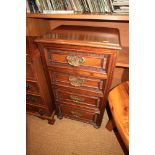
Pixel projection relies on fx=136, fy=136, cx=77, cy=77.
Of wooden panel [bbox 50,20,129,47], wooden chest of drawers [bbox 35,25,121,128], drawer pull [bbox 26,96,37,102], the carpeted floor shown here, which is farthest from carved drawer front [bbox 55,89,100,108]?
wooden panel [bbox 50,20,129,47]

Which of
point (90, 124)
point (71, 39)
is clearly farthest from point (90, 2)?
point (90, 124)

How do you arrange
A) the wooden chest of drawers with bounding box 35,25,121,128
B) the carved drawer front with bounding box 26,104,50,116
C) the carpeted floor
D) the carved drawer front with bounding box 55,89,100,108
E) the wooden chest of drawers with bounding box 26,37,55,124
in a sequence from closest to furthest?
the wooden chest of drawers with bounding box 35,25,121,128, the wooden chest of drawers with bounding box 26,37,55,124, the carved drawer front with bounding box 55,89,100,108, the carpeted floor, the carved drawer front with bounding box 26,104,50,116

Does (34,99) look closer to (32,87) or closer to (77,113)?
(32,87)

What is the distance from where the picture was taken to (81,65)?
855 mm

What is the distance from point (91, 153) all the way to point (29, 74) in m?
0.81

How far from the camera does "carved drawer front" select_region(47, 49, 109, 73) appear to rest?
80 cm

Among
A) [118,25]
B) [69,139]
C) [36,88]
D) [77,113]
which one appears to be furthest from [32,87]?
[118,25]

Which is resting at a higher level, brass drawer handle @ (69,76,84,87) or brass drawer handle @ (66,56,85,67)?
brass drawer handle @ (66,56,85,67)

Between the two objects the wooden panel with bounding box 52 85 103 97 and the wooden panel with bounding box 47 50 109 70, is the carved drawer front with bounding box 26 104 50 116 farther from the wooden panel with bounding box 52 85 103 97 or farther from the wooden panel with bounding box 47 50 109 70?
the wooden panel with bounding box 47 50 109 70

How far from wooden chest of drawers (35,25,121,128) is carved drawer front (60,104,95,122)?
15 mm

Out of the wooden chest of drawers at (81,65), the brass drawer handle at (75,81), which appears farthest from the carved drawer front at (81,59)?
the brass drawer handle at (75,81)

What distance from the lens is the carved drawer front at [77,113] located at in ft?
3.83

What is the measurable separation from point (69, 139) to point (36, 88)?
558 mm
